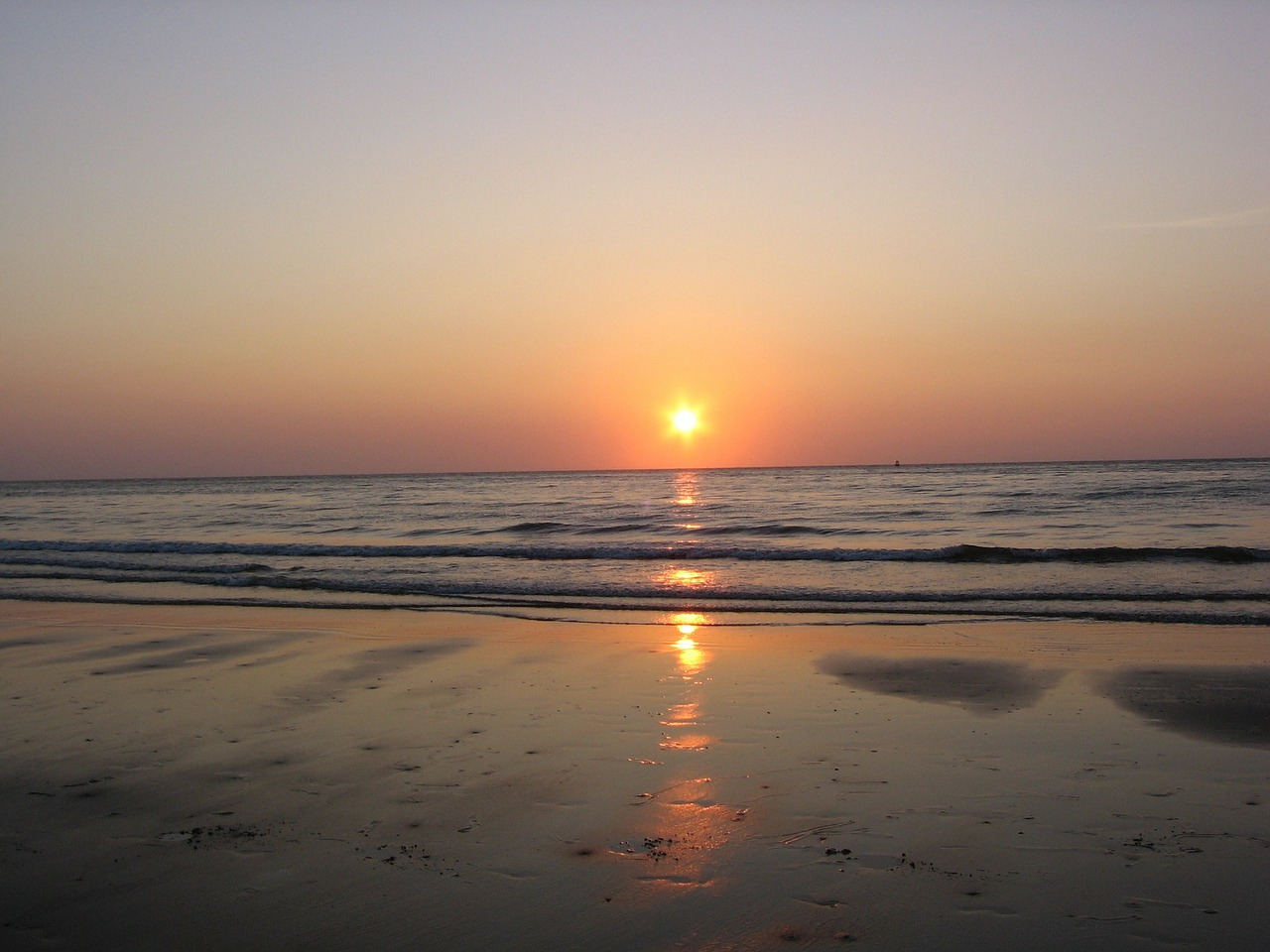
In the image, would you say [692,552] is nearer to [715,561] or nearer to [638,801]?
[715,561]

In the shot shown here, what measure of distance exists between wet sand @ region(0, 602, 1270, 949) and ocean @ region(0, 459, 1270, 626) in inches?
187

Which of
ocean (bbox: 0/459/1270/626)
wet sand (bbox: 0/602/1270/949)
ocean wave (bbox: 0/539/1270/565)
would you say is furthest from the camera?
ocean wave (bbox: 0/539/1270/565)

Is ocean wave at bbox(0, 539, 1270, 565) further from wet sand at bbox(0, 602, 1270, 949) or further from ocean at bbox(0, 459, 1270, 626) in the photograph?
wet sand at bbox(0, 602, 1270, 949)

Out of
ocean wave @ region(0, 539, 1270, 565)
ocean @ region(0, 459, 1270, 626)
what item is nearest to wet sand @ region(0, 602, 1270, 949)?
ocean @ region(0, 459, 1270, 626)

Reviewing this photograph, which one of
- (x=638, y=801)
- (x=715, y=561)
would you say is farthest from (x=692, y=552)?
(x=638, y=801)

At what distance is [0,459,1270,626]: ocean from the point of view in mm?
14859

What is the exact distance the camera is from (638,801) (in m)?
5.43

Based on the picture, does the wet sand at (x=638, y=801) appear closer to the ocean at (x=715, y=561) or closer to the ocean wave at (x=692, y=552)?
the ocean at (x=715, y=561)

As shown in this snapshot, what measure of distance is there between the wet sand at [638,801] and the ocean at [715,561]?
474 centimetres

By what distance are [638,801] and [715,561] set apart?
1676 centimetres

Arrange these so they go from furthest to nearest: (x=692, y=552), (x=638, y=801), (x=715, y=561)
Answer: (x=692, y=552), (x=715, y=561), (x=638, y=801)

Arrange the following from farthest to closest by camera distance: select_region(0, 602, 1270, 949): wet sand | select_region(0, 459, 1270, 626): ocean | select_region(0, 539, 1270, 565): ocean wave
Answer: select_region(0, 539, 1270, 565): ocean wave
select_region(0, 459, 1270, 626): ocean
select_region(0, 602, 1270, 949): wet sand

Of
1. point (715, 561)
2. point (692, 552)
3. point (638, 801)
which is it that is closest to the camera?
point (638, 801)

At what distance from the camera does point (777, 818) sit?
511 centimetres
